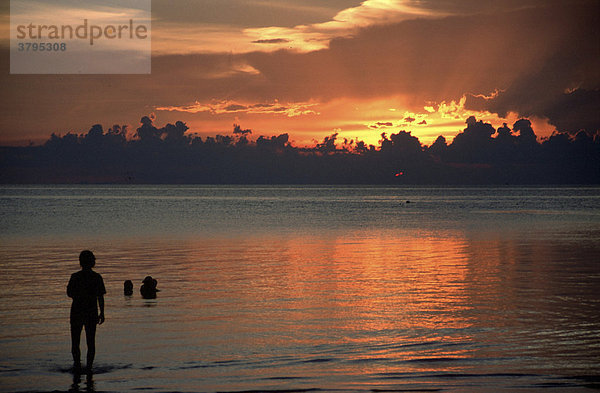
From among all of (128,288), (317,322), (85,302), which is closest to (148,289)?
(128,288)

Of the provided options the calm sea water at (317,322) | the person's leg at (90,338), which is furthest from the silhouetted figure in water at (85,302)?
the calm sea water at (317,322)

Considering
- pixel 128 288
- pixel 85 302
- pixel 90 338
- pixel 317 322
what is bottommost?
pixel 317 322

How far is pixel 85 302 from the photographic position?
486 inches

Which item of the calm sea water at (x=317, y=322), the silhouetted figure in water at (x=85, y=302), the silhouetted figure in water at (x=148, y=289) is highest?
the silhouetted figure in water at (x=85, y=302)

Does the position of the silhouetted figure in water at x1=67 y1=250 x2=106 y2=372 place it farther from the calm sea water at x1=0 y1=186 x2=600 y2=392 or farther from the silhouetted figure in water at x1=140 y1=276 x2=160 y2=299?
the silhouetted figure in water at x1=140 y1=276 x2=160 y2=299

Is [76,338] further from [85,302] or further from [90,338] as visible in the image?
[85,302]

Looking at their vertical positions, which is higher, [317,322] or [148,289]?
[148,289]

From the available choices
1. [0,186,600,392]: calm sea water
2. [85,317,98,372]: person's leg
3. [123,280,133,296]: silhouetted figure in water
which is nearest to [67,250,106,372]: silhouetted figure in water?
[85,317,98,372]: person's leg

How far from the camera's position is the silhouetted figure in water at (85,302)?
12.2m

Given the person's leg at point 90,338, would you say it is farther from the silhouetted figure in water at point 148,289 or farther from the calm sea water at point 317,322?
the silhouetted figure in water at point 148,289

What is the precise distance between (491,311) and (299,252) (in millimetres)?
18810

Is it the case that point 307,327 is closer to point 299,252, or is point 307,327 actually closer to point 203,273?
point 203,273

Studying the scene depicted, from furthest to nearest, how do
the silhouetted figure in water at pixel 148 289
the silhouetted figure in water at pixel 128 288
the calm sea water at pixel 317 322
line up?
the silhouetted figure in water at pixel 128 288
the silhouetted figure in water at pixel 148 289
the calm sea water at pixel 317 322

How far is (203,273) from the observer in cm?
2708
